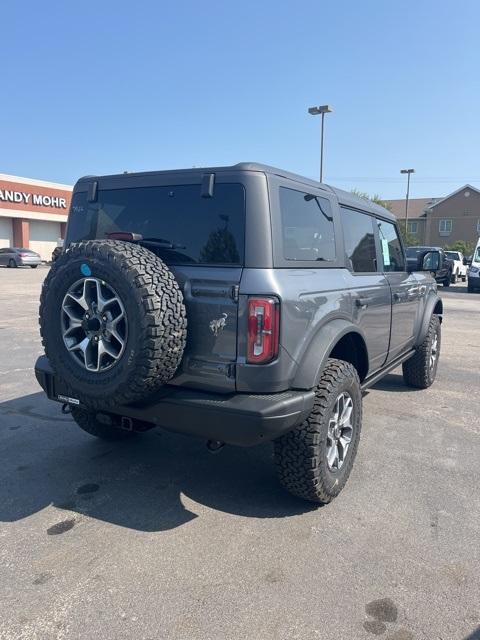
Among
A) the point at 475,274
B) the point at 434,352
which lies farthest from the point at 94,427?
the point at 475,274

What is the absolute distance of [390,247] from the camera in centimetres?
495

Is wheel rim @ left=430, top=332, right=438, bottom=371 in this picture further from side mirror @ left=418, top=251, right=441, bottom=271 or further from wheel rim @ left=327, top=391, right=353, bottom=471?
wheel rim @ left=327, top=391, right=353, bottom=471

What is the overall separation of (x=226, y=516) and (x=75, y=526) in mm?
898

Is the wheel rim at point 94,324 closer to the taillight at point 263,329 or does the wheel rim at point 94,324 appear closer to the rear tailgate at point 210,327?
the rear tailgate at point 210,327

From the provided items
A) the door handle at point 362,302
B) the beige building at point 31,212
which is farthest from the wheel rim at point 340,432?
the beige building at point 31,212

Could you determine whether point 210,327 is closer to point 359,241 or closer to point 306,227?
point 306,227

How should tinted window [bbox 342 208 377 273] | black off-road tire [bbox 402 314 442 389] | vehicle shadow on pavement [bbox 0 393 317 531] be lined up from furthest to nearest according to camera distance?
black off-road tire [bbox 402 314 442 389], tinted window [bbox 342 208 377 273], vehicle shadow on pavement [bbox 0 393 317 531]

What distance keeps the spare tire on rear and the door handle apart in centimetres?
143

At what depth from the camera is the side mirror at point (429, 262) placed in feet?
17.7

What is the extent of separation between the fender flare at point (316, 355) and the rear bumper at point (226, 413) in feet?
0.23

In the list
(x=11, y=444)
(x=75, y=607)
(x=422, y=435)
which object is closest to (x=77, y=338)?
(x=75, y=607)

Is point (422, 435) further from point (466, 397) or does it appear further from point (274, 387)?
point (274, 387)

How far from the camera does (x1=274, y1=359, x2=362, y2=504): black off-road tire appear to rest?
301 centimetres

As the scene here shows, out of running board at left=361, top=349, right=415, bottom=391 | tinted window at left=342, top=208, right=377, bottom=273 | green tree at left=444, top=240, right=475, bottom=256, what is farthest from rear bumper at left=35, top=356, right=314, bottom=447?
green tree at left=444, top=240, right=475, bottom=256
